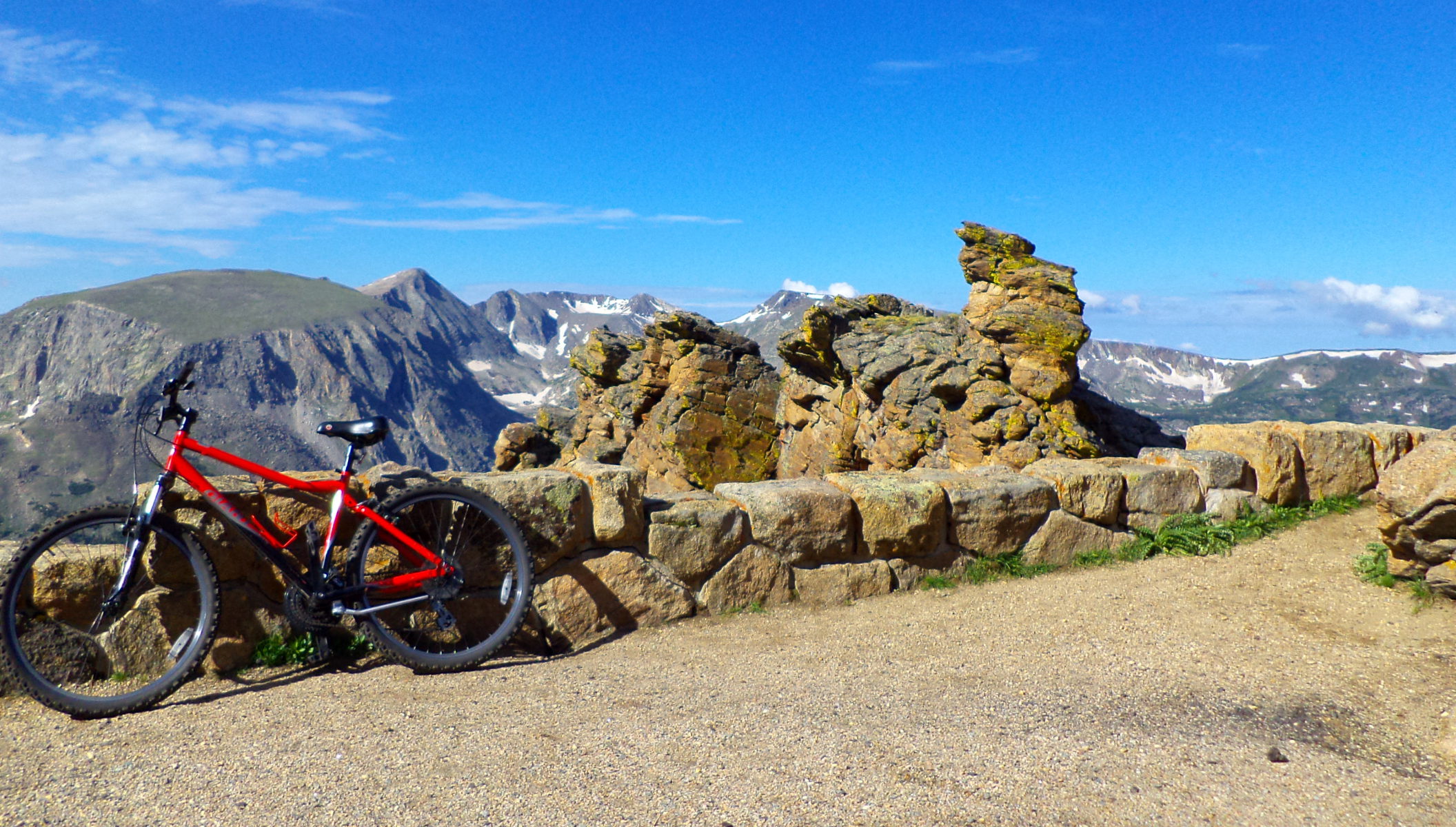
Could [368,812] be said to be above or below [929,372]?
below

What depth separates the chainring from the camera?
5535 millimetres

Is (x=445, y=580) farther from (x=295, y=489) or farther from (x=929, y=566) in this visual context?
(x=929, y=566)

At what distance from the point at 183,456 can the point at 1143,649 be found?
707cm

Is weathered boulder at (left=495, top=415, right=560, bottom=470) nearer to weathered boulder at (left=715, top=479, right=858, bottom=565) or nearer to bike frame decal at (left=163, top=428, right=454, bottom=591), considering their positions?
weathered boulder at (left=715, top=479, right=858, bottom=565)

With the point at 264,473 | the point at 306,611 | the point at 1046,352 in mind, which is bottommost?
the point at 306,611

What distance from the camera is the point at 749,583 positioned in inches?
280

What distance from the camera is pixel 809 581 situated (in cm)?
729

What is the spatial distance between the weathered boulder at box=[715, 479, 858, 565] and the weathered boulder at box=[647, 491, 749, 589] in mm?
152

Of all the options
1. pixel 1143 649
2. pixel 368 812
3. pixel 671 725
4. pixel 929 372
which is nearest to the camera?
pixel 368 812

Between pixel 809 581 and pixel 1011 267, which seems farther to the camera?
pixel 1011 267

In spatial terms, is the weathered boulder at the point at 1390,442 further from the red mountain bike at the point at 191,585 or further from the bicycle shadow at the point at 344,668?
the red mountain bike at the point at 191,585

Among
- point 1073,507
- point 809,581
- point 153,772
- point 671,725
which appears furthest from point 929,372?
point 153,772

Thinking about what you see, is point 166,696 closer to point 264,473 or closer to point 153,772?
point 153,772

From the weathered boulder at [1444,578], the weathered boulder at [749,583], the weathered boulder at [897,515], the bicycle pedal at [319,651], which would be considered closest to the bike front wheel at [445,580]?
the bicycle pedal at [319,651]
